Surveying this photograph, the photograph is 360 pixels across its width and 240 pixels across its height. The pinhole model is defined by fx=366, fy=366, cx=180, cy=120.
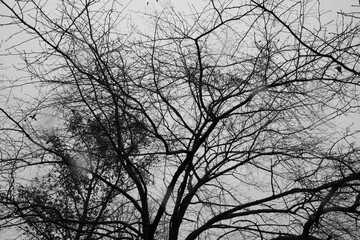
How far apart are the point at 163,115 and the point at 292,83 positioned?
1.68 metres

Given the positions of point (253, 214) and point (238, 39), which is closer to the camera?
point (238, 39)

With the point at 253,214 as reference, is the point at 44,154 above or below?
above

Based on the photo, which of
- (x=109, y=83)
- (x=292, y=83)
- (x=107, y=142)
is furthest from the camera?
(x=107, y=142)

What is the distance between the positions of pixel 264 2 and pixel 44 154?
2936 millimetres

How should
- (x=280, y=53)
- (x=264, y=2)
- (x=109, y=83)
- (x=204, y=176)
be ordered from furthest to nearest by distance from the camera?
(x=204, y=176)
(x=109, y=83)
(x=280, y=53)
(x=264, y=2)

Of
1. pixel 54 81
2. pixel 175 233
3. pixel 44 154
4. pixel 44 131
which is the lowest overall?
pixel 175 233

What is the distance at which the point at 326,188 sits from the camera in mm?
3764

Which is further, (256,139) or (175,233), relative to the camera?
(256,139)

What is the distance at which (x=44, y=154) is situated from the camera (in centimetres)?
428

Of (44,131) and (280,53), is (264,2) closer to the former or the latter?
(280,53)

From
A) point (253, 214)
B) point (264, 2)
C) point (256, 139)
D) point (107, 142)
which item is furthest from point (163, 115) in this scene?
point (264, 2)

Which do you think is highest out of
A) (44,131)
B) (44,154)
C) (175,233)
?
(44,131)

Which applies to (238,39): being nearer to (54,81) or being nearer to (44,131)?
(54,81)

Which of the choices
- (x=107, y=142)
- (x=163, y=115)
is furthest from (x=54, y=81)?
(x=163, y=115)
